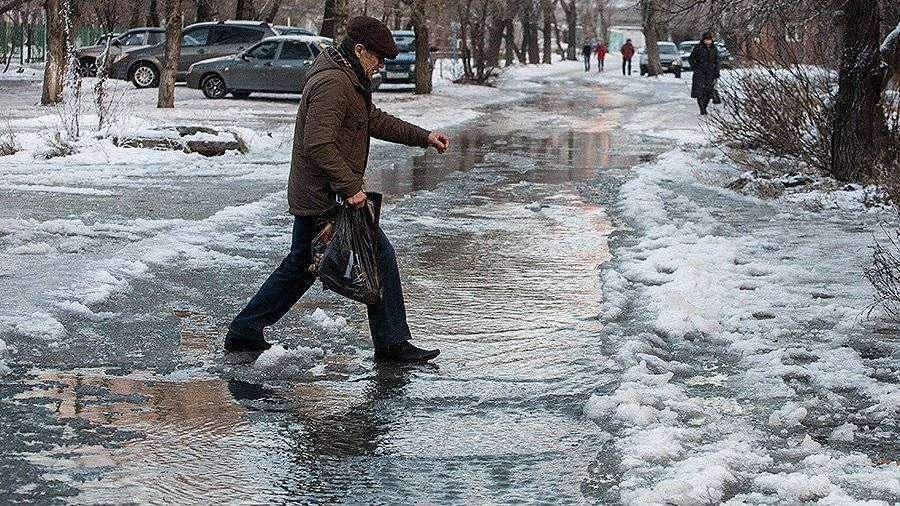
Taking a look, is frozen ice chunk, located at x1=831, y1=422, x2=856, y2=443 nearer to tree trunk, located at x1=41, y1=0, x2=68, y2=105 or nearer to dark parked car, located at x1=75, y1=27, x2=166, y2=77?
tree trunk, located at x1=41, y1=0, x2=68, y2=105

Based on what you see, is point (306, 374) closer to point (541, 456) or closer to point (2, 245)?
point (541, 456)

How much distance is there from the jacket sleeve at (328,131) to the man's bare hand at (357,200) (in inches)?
0.7

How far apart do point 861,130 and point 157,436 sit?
10.5 meters

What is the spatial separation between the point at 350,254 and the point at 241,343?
2.51 feet

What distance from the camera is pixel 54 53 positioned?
25.8 meters

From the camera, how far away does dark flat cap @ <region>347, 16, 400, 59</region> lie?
650 centimetres

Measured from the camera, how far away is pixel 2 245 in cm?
993

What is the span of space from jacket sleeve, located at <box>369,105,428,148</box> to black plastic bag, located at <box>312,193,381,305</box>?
427mm

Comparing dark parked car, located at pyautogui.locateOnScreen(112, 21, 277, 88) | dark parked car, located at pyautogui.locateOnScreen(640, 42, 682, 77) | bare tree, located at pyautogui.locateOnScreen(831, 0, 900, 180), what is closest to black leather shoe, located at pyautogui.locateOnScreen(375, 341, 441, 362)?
bare tree, located at pyautogui.locateOnScreen(831, 0, 900, 180)

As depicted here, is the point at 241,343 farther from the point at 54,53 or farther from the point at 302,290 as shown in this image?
→ the point at 54,53

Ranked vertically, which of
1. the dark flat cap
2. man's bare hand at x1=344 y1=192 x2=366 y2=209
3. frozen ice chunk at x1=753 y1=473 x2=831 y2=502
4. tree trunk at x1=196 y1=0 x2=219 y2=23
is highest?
the dark flat cap

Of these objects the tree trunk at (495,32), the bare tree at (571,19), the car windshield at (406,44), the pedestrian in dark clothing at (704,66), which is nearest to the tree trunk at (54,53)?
the pedestrian in dark clothing at (704,66)

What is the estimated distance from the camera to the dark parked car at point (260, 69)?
32.4 meters

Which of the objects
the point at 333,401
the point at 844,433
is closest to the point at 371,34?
the point at 333,401
